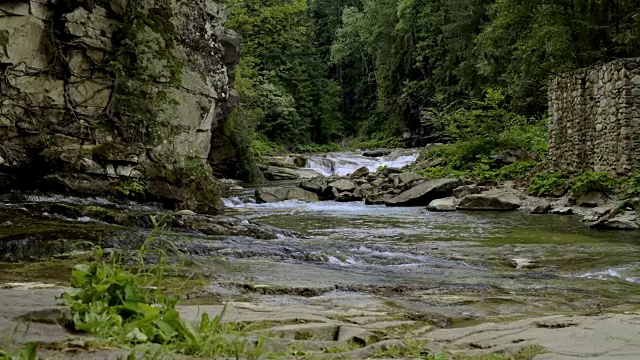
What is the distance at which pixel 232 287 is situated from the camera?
4.75 m

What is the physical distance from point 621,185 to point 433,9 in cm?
2769

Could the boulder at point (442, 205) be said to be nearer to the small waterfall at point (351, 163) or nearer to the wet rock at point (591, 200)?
the wet rock at point (591, 200)

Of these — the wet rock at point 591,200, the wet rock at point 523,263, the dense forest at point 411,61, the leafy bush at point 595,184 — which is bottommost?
the wet rock at point 523,263

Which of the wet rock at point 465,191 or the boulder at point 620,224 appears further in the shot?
the wet rock at point 465,191

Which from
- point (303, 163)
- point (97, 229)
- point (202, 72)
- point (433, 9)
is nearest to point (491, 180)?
point (202, 72)

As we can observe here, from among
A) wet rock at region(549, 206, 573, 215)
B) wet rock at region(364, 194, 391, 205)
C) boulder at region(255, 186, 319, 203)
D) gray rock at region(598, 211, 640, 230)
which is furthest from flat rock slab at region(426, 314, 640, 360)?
boulder at region(255, 186, 319, 203)

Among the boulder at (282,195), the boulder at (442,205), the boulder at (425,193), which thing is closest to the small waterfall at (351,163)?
the boulder at (282,195)

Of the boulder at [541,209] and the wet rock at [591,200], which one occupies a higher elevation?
the wet rock at [591,200]

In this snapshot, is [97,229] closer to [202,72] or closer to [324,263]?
[324,263]

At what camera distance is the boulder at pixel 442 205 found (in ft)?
49.5

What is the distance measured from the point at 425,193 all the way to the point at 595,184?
14.5ft

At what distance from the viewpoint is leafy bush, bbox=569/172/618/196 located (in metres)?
13.9

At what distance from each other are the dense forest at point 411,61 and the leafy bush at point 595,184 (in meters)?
5.18

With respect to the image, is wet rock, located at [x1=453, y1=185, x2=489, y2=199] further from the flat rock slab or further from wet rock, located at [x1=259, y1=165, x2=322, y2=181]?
the flat rock slab
